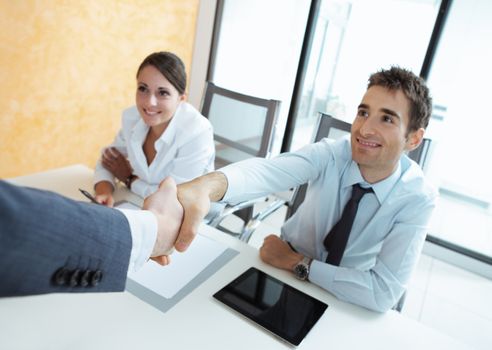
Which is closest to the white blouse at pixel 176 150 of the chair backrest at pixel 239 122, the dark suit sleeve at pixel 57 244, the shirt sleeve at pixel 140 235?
the chair backrest at pixel 239 122

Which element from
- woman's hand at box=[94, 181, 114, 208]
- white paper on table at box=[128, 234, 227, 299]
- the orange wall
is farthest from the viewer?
the orange wall

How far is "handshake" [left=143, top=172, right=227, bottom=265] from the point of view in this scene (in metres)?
0.86

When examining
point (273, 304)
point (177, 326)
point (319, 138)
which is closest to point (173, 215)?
point (177, 326)

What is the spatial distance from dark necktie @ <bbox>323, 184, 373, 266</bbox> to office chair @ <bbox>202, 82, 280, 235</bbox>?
606mm

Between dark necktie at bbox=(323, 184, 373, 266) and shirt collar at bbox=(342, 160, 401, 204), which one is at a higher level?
shirt collar at bbox=(342, 160, 401, 204)

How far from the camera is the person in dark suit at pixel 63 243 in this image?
1.65 ft

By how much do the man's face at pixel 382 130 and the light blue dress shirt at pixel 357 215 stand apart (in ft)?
0.22

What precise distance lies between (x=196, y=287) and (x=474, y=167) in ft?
9.94

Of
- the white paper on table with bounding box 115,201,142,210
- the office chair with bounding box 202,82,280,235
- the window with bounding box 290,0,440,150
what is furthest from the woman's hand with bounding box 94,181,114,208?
the window with bounding box 290,0,440,150

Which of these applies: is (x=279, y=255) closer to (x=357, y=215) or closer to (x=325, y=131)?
(x=357, y=215)

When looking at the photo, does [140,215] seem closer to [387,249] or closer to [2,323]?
[2,323]

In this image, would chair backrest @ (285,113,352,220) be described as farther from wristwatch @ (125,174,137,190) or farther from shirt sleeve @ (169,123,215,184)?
wristwatch @ (125,174,137,190)

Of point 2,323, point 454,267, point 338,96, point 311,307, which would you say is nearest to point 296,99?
point 338,96

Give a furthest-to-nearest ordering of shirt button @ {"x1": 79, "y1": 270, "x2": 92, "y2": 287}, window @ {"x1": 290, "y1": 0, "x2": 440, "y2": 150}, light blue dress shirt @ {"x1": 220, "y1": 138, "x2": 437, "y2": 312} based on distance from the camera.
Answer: window @ {"x1": 290, "y1": 0, "x2": 440, "y2": 150}
light blue dress shirt @ {"x1": 220, "y1": 138, "x2": 437, "y2": 312}
shirt button @ {"x1": 79, "y1": 270, "x2": 92, "y2": 287}
